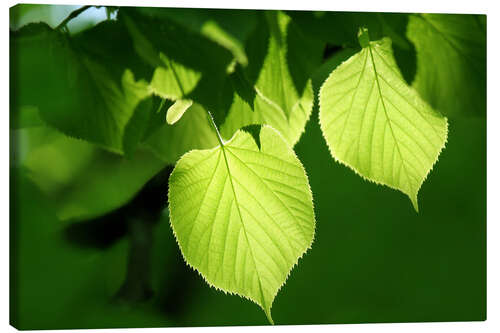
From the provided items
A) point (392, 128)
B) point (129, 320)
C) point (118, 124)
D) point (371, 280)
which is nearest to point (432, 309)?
point (371, 280)

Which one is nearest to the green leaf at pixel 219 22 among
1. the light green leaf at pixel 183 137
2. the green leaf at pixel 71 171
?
the light green leaf at pixel 183 137

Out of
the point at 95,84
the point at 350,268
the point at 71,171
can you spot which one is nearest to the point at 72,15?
the point at 95,84

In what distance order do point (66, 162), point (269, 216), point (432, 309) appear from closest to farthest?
point (269, 216), point (66, 162), point (432, 309)

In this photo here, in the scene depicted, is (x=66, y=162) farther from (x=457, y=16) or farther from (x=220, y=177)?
(x=457, y=16)

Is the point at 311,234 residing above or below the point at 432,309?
above

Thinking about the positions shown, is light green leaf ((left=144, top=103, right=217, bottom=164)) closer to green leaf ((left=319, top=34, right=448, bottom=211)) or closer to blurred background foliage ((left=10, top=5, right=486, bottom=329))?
blurred background foliage ((left=10, top=5, right=486, bottom=329))

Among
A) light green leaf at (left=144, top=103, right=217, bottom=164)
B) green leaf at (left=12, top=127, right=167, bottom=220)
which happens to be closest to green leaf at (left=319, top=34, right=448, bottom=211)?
light green leaf at (left=144, top=103, right=217, bottom=164)

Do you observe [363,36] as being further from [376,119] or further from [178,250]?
[178,250]

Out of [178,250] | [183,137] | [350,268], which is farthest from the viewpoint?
[350,268]
